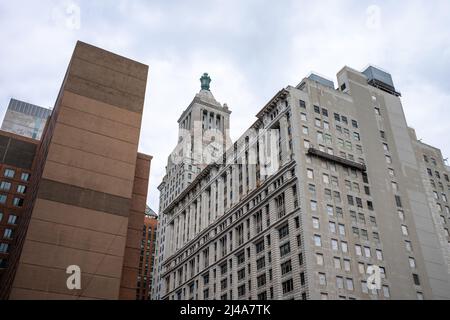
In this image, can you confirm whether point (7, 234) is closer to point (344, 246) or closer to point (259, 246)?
point (259, 246)

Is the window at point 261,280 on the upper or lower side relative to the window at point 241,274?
lower

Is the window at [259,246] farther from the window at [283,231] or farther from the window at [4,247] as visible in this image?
the window at [4,247]

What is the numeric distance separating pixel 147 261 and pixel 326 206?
115 m

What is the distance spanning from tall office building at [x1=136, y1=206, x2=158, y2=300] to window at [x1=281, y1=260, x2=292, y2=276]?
10108cm

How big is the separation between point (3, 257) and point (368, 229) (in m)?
66.8

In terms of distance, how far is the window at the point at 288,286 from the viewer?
73.8 m

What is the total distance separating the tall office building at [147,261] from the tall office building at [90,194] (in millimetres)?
122237

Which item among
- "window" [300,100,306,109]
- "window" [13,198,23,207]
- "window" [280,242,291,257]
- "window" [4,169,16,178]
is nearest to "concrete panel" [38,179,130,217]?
"window" [280,242,291,257]

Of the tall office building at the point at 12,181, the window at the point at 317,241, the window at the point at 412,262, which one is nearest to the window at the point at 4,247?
the tall office building at the point at 12,181

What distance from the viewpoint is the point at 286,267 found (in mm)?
76688

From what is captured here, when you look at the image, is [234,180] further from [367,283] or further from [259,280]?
[367,283]

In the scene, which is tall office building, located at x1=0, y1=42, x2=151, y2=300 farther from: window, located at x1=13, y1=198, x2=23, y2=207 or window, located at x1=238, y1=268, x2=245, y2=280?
window, located at x1=13, y1=198, x2=23, y2=207

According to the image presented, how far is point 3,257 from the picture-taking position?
83625 mm

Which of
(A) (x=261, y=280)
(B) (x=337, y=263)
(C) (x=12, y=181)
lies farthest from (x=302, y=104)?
(C) (x=12, y=181)
